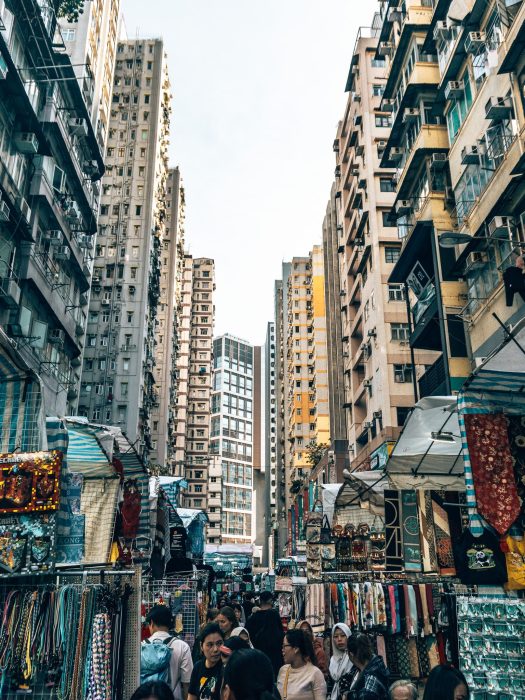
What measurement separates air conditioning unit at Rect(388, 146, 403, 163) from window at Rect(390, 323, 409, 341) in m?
7.52

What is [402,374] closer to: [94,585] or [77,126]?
[77,126]

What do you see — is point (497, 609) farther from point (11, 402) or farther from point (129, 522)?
point (129, 522)

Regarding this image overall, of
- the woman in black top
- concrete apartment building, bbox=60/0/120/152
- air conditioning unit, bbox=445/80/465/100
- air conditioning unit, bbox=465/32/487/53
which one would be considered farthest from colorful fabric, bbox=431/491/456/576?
concrete apartment building, bbox=60/0/120/152

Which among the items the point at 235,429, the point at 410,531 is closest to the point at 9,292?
the point at 410,531

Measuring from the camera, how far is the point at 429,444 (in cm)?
859

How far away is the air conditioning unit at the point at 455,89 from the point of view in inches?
765

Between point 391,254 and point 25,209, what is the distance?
683 inches

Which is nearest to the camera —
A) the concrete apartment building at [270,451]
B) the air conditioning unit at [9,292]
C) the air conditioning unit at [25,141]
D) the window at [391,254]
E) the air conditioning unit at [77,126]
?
the air conditioning unit at [9,292]

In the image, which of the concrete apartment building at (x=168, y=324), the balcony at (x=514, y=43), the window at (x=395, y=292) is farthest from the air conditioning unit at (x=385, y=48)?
the concrete apartment building at (x=168, y=324)

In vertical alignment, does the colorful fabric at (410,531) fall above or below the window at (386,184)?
below

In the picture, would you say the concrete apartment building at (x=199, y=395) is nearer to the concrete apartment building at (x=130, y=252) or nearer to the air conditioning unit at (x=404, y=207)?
the concrete apartment building at (x=130, y=252)

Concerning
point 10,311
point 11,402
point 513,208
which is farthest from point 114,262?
point 11,402

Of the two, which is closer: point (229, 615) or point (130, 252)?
point (229, 615)

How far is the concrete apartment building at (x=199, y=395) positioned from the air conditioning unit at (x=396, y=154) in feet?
193
